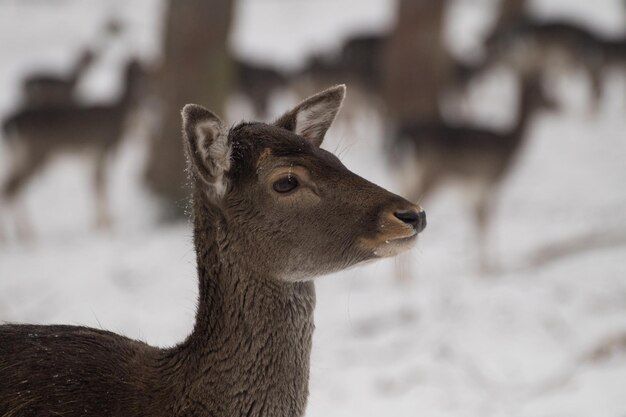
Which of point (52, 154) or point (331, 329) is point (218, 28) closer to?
point (52, 154)

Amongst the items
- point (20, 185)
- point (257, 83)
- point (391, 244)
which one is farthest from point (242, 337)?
point (257, 83)

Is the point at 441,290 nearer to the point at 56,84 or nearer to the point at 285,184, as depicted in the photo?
the point at 285,184

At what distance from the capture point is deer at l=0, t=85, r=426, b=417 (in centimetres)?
308

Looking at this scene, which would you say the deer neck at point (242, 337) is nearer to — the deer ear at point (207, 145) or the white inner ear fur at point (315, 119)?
the deer ear at point (207, 145)

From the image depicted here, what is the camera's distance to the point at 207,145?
3.05 m

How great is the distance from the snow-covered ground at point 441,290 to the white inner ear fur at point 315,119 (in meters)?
0.35

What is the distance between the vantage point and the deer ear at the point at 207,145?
297cm

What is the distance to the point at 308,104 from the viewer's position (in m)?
3.50

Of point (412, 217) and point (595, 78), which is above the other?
point (595, 78)

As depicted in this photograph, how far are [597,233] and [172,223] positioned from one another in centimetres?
568

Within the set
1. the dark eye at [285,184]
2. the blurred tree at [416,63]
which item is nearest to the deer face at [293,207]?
the dark eye at [285,184]

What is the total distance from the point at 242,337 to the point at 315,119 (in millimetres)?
982

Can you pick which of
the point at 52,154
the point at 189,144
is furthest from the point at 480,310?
the point at 52,154

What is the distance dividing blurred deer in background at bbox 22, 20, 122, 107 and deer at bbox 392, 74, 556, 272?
839 cm
